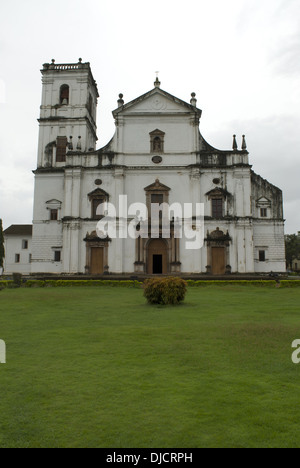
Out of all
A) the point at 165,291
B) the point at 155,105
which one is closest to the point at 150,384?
the point at 165,291

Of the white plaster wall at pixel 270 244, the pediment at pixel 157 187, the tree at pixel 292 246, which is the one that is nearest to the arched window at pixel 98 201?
the pediment at pixel 157 187

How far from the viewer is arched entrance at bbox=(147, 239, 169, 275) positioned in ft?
99.1

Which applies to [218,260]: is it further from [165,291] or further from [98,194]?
[165,291]

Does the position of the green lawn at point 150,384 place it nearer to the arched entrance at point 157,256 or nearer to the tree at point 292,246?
the arched entrance at point 157,256

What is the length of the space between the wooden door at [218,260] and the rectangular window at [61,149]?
14558 mm

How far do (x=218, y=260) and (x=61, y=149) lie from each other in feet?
52.4

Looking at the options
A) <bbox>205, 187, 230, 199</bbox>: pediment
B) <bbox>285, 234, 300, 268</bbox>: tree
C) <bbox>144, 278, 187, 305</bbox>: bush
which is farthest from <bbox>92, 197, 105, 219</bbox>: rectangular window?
<bbox>285, 234, 300, 268</bbox>: tree

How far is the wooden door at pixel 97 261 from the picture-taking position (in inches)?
1183

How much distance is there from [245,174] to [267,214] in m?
3.77

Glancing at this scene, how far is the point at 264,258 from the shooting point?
3034cm

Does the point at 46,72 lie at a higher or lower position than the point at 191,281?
higher

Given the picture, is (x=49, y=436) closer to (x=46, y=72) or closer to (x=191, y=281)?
(x=191, y=281)
